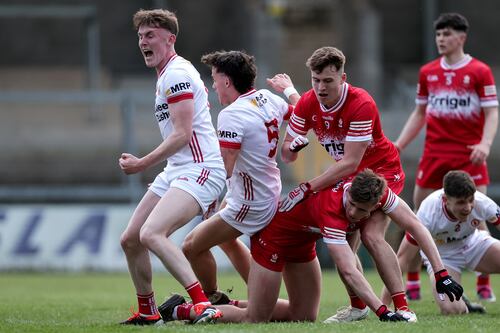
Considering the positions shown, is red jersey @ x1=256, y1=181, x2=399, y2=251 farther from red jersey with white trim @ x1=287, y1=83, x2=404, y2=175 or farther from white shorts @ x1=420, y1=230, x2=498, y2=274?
white shorts @ x1=420, y1=230, x2=498, y2=274

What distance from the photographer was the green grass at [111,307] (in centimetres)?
769

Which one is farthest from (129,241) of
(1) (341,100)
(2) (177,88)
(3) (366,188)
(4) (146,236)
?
(1) (341,100)

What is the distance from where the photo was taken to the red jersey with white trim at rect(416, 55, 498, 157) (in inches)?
427

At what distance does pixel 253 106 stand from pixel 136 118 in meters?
8.82

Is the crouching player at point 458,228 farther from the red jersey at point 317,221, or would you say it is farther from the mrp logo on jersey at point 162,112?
the mrp logo on jersey at point 162,112

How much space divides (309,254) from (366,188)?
105 cm

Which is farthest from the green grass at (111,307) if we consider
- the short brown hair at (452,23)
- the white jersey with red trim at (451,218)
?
the short brown hair at (452,23)

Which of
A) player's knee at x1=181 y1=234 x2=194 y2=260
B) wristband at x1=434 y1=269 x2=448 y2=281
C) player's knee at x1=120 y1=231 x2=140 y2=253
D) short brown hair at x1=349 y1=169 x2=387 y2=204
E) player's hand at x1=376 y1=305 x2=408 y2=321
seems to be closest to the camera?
player's hand at x1=376 y1=305 x2=408 y2=321

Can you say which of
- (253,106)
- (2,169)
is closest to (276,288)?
(253,106)

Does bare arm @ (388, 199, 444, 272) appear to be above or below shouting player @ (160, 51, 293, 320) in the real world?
below

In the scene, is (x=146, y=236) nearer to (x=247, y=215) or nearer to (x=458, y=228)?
(x=247, y=215)

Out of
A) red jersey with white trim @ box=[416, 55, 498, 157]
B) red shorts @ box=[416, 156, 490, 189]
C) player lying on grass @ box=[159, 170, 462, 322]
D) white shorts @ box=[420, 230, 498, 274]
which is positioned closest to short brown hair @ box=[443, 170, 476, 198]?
player lying on grass @ box=[159, 170, 462, 322]

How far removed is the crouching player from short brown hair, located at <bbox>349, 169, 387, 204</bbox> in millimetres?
1158

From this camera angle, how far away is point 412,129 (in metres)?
10.9
